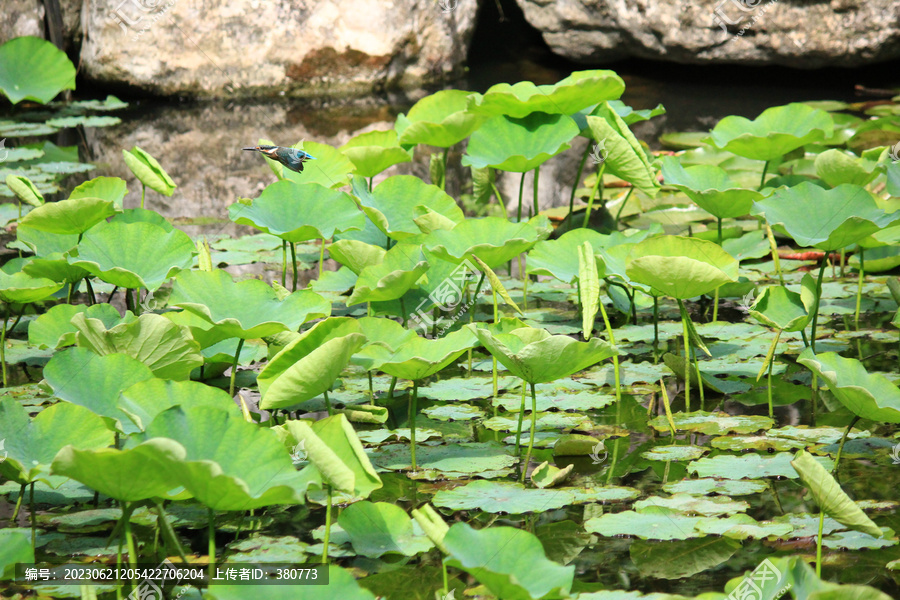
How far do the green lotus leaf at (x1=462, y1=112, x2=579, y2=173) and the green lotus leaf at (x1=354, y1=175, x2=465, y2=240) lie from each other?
0.21 metres

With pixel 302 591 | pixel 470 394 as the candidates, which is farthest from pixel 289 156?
pixel 302 591

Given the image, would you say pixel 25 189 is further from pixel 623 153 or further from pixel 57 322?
pixel 623 153

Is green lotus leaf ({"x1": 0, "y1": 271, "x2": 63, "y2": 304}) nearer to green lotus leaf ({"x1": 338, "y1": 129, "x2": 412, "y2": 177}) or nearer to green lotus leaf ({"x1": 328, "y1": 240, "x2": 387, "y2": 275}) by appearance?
green lotus leaf ({"x1": 328, "y1": 240, "x2": 387, "y2": 275})

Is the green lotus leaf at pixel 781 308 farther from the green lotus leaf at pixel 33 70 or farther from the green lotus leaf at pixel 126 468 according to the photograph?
the green lotus leaf at pixel 33 70

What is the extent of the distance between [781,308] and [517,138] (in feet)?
3.33

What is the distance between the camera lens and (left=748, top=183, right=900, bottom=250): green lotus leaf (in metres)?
1.96

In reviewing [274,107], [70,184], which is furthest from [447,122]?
[274,107]

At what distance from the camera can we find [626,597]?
49.4 inches

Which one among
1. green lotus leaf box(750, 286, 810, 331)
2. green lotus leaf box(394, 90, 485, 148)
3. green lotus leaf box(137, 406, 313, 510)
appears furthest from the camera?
green lotus leaf box(394, 90, 485, 148)

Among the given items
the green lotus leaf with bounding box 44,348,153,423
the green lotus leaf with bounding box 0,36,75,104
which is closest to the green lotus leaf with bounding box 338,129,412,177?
the green lotus leaf with bounding box 44,348,153,423

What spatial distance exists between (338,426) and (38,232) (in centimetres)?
134

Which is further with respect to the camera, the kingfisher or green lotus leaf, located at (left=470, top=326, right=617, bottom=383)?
the kingfisher

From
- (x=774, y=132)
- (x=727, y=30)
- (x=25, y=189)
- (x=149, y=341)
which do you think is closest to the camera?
(x=149, y=341)

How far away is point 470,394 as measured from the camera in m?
2.01
